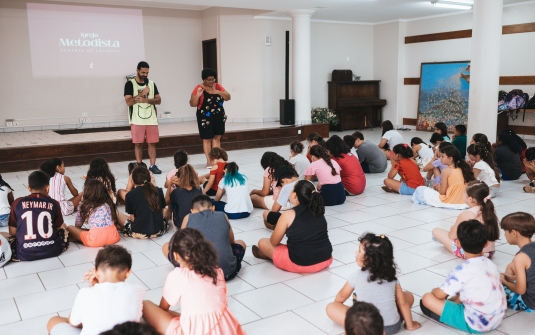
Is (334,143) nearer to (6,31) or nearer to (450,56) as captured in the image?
(450,56)

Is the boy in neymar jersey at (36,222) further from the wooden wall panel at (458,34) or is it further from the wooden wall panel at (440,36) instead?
the wooden wall panel at (440,36)

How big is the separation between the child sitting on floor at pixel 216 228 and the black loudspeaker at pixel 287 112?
8.02 metres

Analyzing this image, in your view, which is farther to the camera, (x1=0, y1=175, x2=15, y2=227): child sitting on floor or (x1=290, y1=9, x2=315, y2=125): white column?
(x1=290, y1=9, x2=315, y2=125): white column

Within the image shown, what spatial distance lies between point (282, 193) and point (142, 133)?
3.64 metres

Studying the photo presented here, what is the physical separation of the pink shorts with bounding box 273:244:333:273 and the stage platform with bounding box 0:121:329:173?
19.6ft

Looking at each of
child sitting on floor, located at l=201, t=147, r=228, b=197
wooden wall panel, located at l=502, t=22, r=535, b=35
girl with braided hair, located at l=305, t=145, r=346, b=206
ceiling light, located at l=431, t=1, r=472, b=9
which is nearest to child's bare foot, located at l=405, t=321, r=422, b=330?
girl with braided hair, located at l=305, t=145, r=346, b=206

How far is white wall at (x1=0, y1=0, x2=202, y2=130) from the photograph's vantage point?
10438 millimetres

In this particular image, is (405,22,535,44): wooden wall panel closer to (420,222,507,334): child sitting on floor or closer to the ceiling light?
the ceiling light

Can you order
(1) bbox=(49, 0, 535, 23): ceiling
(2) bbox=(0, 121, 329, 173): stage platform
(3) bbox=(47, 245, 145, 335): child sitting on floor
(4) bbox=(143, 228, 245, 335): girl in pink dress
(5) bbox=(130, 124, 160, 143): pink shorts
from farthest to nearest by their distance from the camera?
(1) bbox=(49, 0, 535, 23): ceiling → (2) bbox=(0, 121, 329, 173): stage platform → (5) bbox=(130, 124, 160, 143): pink shorts → (4) bbox=(143, 228, 245, 335): girl in pink dress → (3) bbox=(47, 245, 145, 335): child sitting on floor

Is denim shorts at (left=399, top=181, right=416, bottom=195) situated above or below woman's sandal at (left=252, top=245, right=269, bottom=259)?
above

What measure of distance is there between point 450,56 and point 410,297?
396 inches

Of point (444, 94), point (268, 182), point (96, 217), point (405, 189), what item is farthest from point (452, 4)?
point (96, 217)

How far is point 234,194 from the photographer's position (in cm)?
485

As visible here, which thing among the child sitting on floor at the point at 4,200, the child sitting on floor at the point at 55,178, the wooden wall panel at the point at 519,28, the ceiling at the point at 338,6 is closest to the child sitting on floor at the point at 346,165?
the child sitting on floor at the point at 55,178
